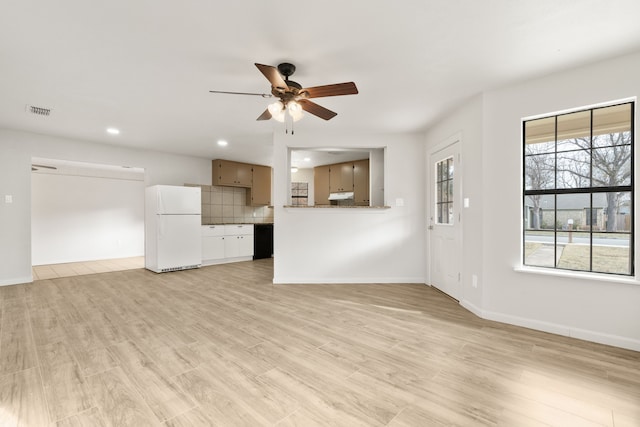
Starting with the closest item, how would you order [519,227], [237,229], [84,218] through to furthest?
[519,227] < [237,229] < [84,218]

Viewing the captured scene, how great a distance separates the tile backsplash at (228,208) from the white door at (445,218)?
4696 millimetres

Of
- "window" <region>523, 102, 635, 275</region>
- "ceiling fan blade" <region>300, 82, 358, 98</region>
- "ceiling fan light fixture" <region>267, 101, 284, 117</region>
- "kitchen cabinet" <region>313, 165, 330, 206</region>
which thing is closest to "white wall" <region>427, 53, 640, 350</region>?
"window" <region>523, 102, 635, 275</region>

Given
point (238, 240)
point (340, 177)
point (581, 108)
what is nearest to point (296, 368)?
point (581, 108)

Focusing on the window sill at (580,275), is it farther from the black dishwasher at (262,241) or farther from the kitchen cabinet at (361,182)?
the black dishwasher at (262,241)

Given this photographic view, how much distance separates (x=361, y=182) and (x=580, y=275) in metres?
4.24

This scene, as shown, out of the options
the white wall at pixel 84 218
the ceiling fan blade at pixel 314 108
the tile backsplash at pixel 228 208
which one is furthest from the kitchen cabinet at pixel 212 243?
the ceiling fan blade at pixel 314 108

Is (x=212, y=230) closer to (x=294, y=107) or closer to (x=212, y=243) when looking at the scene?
(x=212, y=243)

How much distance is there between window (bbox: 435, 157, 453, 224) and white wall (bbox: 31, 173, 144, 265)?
747 centimetres

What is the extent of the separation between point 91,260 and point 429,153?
25.9 feet

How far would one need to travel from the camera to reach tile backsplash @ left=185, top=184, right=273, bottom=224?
6.71m

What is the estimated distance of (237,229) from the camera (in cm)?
660

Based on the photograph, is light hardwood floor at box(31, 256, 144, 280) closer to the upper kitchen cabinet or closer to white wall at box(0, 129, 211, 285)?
white wall at box(0, 129, 211, 285)

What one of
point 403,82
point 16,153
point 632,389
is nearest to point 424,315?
point 632,389

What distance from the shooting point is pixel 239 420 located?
1477 millimetres
